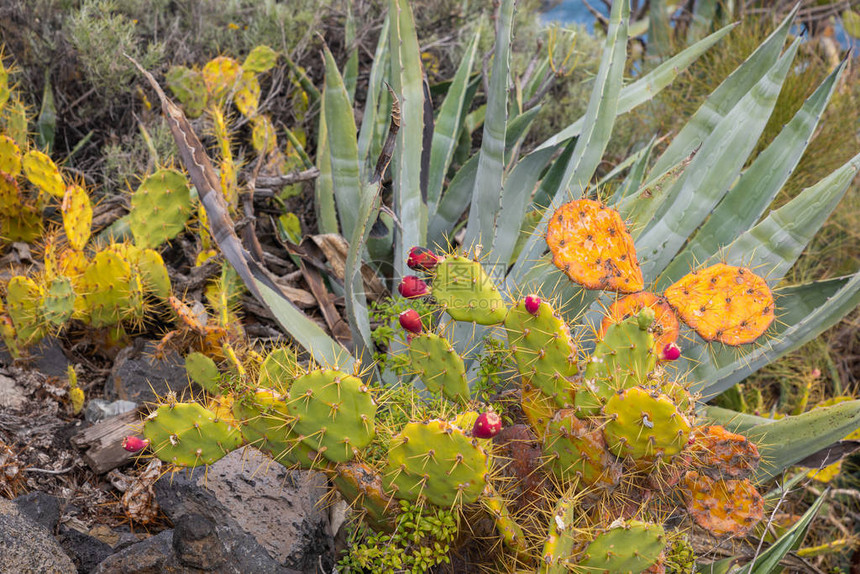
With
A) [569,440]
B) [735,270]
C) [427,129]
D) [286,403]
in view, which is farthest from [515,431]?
[427,129]

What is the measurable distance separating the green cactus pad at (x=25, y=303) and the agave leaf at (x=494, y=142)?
1434 mm

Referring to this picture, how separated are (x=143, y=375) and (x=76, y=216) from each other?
63 cm

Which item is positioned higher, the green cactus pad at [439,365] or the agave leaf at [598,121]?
the agave leaf at [598,121]

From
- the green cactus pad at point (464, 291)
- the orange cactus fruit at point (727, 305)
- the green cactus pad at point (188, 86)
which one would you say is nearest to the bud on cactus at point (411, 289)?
the green cactus pad at point (464, 291)

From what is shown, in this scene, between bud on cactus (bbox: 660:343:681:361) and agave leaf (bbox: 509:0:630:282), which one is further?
agave leaf (bbox: 509:0:630:282)

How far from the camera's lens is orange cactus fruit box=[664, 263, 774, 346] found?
1851 millimetres

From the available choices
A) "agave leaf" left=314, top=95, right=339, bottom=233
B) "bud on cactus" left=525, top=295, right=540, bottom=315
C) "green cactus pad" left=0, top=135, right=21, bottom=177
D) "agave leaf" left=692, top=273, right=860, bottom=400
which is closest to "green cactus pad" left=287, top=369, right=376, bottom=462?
"bud on cactus" left=525, top=295, right=540, bottom=315

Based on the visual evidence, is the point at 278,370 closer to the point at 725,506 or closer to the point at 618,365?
the point at 618,365

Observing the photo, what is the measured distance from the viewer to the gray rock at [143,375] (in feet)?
7.57

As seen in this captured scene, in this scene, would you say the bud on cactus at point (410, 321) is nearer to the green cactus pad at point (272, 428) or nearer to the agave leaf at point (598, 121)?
the green cactus pad at point (272, 428)

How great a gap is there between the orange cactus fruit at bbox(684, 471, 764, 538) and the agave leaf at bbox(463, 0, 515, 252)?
3.11 feet

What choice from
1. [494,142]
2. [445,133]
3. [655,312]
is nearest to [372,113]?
[445,133]

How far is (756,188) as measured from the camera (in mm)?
2379

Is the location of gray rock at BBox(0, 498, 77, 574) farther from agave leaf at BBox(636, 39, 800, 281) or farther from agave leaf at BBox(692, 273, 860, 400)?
agave leaf at BBox(636, 39, 800, 281)
